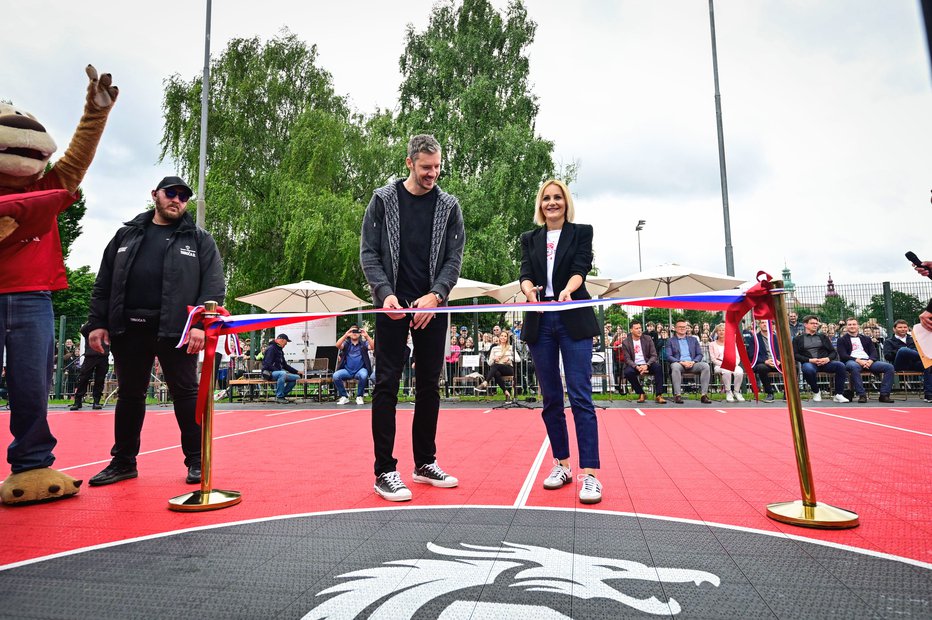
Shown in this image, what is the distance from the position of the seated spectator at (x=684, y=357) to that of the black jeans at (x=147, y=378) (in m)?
10.1

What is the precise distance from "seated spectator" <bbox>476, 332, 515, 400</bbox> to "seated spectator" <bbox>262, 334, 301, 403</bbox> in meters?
4.92

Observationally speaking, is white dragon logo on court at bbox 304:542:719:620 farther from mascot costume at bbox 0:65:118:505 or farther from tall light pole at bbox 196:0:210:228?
tall light pole at bbox 196:0:210:228

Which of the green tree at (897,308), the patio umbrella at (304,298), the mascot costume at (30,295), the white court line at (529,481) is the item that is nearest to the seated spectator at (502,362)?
the patio umbrella at (304,298)

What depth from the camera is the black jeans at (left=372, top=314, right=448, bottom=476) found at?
328cm

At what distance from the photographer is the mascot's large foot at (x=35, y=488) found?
120 inches

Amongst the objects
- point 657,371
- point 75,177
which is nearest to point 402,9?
point 657,371

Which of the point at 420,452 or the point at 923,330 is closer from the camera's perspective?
the point at 923,330

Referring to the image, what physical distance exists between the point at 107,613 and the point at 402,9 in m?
27.9

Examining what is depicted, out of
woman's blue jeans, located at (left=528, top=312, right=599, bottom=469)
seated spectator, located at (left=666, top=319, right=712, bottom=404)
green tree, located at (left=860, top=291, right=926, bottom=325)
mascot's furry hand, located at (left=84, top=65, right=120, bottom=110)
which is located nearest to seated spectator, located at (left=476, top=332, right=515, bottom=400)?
seated spectator, located at (left=666, top=319, right=712, bottom=404)

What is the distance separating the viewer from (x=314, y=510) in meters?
2.91

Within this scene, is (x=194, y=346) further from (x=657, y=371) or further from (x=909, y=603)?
(x=657, y=371)

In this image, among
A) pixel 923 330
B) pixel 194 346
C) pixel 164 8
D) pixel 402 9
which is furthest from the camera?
pixel 402 9

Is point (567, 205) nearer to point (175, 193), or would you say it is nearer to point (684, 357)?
point (175, 193)

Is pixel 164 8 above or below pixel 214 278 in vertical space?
above
